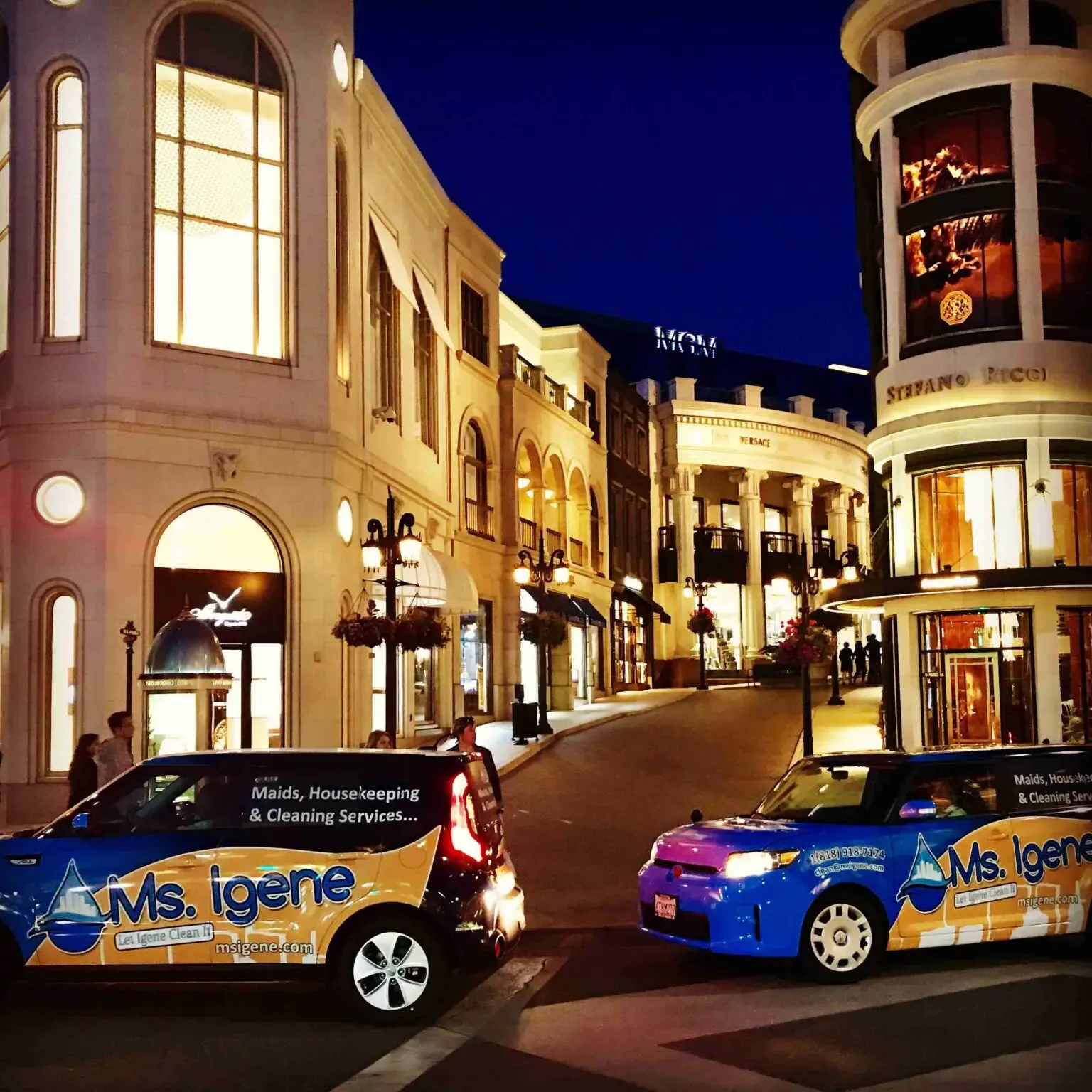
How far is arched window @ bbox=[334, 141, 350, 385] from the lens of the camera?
→ 25.8 meters

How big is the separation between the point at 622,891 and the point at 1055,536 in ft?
59.4

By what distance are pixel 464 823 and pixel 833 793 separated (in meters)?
3.39

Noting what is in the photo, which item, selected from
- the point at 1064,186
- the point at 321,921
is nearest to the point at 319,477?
the point at 321,921

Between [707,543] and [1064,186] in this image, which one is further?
[707,543]

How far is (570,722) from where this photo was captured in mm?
35562

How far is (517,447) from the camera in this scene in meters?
40.1

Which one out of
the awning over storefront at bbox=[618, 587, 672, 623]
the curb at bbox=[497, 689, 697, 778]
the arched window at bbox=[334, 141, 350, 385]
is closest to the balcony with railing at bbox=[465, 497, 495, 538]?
the curb at bbox=[497, 689, 697, 778]

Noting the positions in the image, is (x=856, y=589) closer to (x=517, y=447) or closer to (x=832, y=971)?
(x=517, y=447)

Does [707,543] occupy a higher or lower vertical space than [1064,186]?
lower

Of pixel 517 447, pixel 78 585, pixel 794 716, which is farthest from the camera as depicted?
pixel 517 447

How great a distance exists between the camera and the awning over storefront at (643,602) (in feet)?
171

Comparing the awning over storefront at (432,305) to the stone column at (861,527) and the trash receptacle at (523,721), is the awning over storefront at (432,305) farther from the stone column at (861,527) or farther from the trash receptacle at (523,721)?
the stone column at (861,527)

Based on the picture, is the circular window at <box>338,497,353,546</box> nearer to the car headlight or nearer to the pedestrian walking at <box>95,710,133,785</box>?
the pedestrian walking at <box>95,710,133,785</box>

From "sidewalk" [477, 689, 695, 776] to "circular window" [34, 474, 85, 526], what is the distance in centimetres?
844
